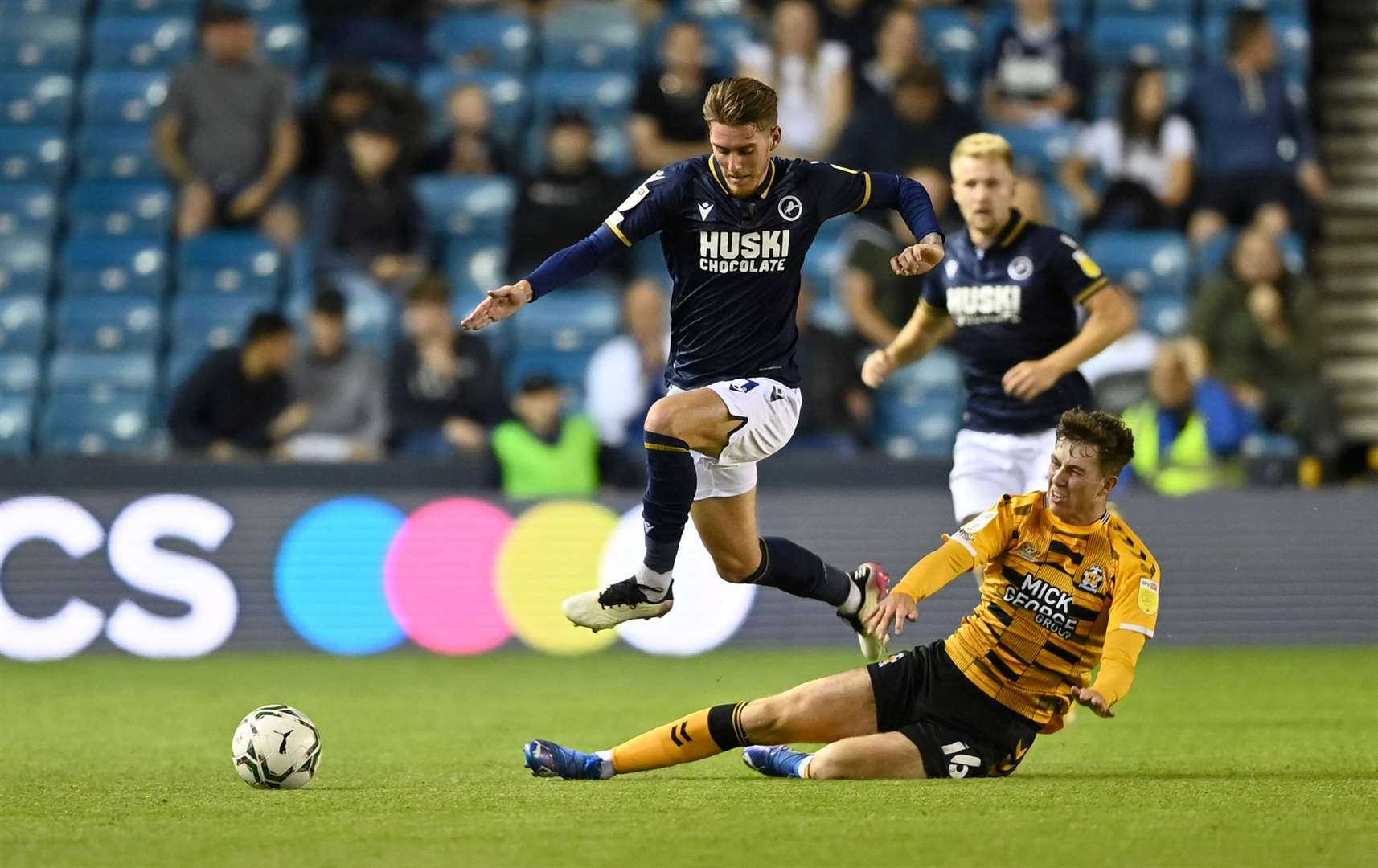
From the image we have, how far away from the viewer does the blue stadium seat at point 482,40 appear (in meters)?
15.9

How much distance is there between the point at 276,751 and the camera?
6.56 meters

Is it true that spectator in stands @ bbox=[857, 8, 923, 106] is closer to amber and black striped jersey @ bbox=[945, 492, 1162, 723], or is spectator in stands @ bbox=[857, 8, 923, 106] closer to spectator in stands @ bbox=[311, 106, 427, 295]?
spectator in stands @ bbox=[311, 106, 427, 295]

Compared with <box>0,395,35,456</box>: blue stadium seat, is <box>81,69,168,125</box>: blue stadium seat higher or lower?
higher

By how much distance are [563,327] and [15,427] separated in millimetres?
3673

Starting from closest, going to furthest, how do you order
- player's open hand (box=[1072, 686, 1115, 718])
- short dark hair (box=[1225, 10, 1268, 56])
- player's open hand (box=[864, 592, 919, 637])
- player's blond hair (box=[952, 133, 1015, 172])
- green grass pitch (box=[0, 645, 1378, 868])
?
green grass pitch (box=[0, 645, 1378, 868]) → player's open hand (box=[1072, 686, 1115, 718]) → player's open hand (box=[864, 592, 919, 637]) → player's blond hair (box=[952, 133, 1015, 172]) → short dark hair (box=[1225, 10, 1268, 56])

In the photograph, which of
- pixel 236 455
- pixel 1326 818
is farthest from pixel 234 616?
pixel 1326 818

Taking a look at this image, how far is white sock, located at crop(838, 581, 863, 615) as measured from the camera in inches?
305

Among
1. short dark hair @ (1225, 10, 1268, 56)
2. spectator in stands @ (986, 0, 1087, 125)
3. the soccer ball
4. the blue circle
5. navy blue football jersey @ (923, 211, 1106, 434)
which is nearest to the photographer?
the soccer ball

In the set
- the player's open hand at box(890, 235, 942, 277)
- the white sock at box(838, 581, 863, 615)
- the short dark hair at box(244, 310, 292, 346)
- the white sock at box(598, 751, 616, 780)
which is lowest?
Answer: the white sock at box(598, 751, 616, 780)

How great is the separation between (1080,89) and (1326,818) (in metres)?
10.3

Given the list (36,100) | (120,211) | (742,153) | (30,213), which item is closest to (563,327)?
(120,211)

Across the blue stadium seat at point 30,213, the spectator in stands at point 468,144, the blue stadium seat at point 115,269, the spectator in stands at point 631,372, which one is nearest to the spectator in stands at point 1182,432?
the spectator in stands at point 631,372

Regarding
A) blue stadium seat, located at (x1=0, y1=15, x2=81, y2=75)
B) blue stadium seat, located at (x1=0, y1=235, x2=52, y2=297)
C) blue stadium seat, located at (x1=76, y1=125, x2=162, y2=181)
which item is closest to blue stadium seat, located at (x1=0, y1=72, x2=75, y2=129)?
blue stadium seat, located at (x1=0, y1=15, x2=81, y2=75)

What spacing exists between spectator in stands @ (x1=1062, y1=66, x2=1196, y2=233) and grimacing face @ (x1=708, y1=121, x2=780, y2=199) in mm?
7988
